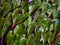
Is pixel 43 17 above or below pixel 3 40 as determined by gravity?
above

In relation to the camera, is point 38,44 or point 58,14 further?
point 58,14

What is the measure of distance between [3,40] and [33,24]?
0.17 metres

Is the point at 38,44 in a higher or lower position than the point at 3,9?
lower

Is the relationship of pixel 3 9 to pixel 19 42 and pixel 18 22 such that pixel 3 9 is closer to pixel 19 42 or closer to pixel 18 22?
pixel 18 22

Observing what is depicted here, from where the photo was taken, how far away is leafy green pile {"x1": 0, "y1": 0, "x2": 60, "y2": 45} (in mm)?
788

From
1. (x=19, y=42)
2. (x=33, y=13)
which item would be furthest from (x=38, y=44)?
(x=33, y=13)

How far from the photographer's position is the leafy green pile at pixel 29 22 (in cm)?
79

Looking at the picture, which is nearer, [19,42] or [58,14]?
[19,42]

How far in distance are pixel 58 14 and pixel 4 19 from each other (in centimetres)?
28

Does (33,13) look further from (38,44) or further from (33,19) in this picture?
(38,44)

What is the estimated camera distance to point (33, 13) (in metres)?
0.91

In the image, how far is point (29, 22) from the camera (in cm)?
83

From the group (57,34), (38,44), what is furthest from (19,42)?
(57,34)

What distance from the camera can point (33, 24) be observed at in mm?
823
